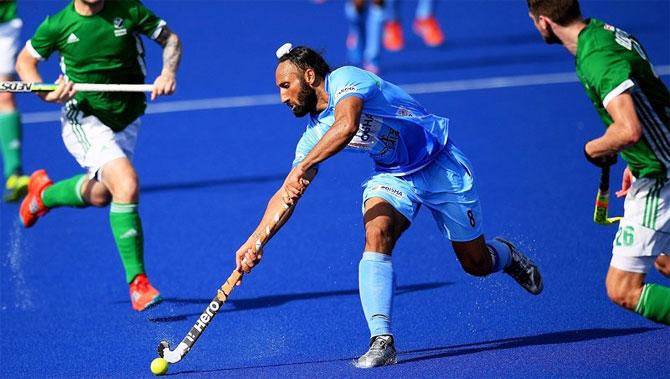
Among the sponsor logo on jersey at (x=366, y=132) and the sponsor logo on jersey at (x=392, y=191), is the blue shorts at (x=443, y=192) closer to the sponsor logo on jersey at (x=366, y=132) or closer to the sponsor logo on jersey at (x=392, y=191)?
the sponsor logo on jersey at (x=392, y=191)

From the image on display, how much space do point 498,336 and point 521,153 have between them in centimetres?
432

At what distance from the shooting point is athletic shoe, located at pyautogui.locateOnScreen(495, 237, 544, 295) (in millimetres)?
6262

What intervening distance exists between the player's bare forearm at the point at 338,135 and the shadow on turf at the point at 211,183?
4560 mm

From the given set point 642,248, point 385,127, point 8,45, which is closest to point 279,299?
point 385,127

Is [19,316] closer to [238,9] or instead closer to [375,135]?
[375,135]

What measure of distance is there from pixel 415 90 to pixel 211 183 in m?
3.34

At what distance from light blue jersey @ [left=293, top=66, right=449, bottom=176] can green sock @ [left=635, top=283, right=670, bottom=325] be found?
1.32 metres

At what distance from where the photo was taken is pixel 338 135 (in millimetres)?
5105

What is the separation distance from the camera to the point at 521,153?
1011 cm

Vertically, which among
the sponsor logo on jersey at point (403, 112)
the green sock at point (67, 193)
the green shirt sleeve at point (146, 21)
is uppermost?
the green shirt sleeve at point (146, 21)

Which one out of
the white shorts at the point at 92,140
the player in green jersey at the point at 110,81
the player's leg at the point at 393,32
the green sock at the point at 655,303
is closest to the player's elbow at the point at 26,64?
the player in green jersey at the point at 110,81

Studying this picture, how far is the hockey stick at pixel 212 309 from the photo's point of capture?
533 cm

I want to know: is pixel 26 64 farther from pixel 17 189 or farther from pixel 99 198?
pixel 17 189

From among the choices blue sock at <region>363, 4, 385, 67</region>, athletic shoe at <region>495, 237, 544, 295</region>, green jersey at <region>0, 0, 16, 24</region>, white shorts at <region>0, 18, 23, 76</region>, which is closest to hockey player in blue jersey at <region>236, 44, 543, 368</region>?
athletic shoe at <region>495, 237, 544, 295</region>
